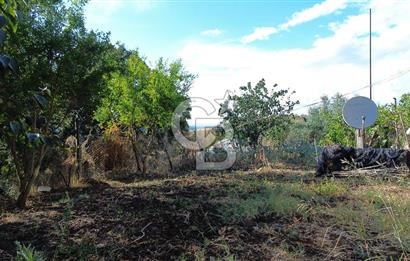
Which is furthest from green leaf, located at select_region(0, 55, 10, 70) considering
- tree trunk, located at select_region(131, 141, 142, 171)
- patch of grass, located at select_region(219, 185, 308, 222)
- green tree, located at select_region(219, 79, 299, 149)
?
green tree, located at select_region(219, 79, 299, 149)

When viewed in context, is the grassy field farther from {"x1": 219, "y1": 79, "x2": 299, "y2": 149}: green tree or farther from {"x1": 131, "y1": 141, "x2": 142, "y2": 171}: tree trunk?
{"x1": 219, "y1": 79, "x2": 299, "y2": 149}: green tree

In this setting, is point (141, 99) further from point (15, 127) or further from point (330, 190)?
point (15, 127)

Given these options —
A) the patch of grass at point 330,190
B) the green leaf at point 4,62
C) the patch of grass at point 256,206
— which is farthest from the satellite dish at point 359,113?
the green leaf at point 4,62

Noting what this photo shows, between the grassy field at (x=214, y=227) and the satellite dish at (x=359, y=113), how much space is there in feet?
12.9

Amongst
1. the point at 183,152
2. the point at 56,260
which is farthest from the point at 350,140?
the point at 56,260

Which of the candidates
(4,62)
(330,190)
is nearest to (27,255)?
(4,62)

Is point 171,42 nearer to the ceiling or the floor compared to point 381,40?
nearer to the floor

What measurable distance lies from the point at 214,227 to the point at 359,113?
6164 millimetres

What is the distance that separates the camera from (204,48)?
749 cm

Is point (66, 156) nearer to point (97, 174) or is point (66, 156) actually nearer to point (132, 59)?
point (97, 174)

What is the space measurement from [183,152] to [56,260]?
6529mm

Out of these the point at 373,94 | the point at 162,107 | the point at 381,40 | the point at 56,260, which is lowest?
the point at 56,260

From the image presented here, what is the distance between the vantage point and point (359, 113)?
7898 mm

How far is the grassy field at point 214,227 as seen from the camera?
240cm
